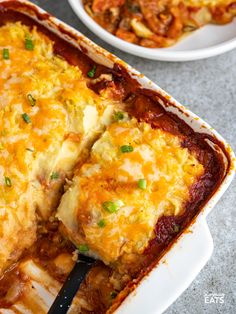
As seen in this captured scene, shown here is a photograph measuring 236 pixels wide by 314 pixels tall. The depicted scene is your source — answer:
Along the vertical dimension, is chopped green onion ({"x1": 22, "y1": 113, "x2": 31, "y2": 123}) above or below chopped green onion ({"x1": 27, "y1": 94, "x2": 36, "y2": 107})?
below

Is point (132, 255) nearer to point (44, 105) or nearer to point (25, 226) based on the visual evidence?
point (25, 226)

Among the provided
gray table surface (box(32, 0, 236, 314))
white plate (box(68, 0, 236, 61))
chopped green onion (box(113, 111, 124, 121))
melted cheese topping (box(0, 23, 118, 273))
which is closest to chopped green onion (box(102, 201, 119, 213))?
melted cheese topping (box(0, 23, 118, 273))

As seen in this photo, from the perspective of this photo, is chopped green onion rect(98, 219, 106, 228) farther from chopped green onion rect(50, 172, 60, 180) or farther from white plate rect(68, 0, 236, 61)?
white plate rect(68, 0, 236, 61)

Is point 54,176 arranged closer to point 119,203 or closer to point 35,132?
point 35,132

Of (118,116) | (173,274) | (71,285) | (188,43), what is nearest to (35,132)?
(118,116)

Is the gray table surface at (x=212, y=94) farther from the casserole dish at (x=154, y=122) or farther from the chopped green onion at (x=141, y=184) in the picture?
the chopped green onion at (x=141, y=184)

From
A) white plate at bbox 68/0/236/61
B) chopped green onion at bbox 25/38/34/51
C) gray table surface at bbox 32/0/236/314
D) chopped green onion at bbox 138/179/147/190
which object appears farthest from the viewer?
white plate at bbox 68/0/236/61
